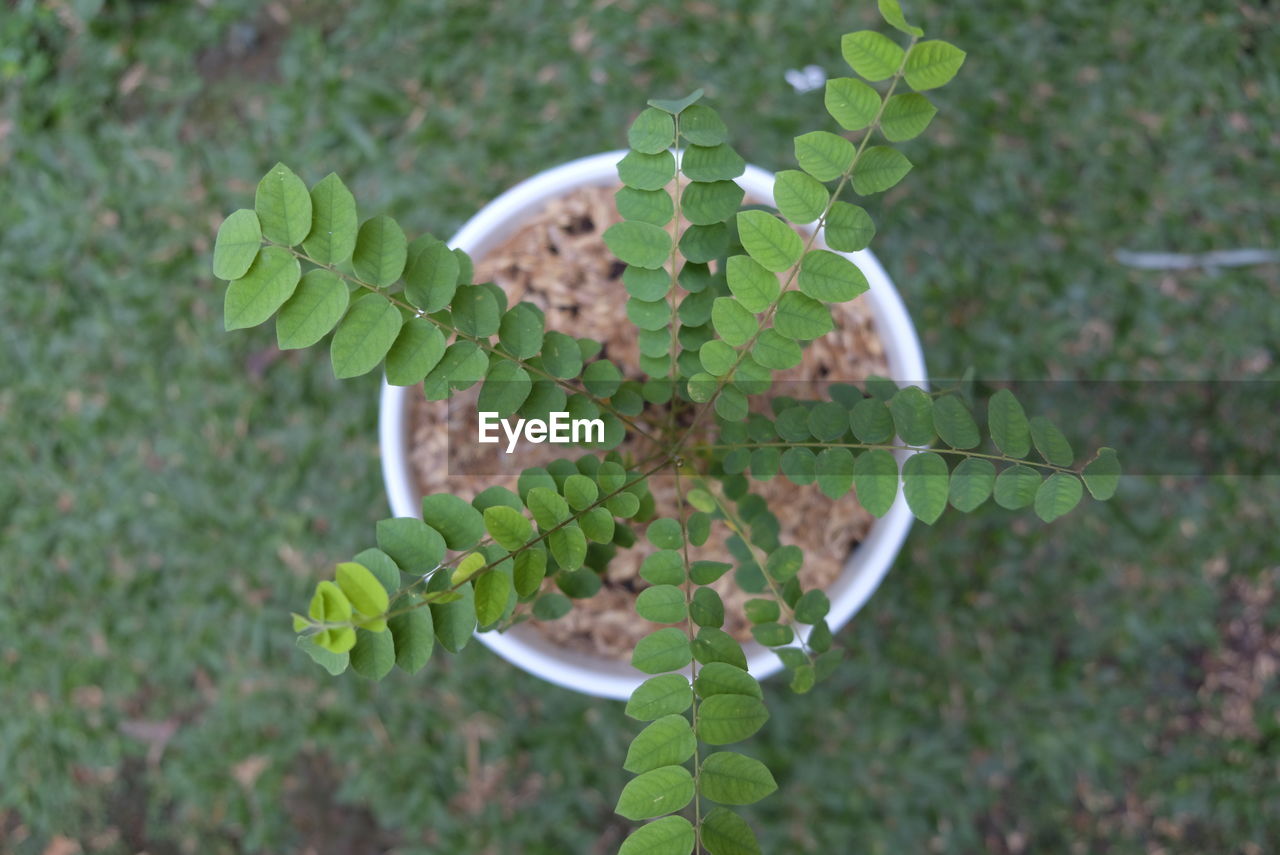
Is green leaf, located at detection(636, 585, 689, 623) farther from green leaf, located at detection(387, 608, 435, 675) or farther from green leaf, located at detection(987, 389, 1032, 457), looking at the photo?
green leaf, located at detection(987, 389, 1032, 457)

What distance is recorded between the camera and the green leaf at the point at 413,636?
71 centimetres

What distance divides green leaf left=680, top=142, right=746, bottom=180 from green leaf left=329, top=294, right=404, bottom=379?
30cm

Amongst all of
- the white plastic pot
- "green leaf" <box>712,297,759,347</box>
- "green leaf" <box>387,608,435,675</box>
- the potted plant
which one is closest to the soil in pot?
the white plastic pot

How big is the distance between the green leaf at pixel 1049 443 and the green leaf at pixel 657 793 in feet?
1.41

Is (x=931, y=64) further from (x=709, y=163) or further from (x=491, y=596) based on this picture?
(x=491, y=596)

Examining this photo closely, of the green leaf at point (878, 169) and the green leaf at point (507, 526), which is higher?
the green leaf at point (878, 169)

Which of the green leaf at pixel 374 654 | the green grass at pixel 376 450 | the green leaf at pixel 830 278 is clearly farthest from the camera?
the green grass at pixel 376 450

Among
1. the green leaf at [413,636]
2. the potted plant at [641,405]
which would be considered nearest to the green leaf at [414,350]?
the potted plant at [641,405]

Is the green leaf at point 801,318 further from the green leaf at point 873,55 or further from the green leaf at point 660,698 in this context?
the green leaf at point 660,698

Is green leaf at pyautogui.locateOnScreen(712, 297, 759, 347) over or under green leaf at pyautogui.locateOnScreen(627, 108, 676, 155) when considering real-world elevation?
under

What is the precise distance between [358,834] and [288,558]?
546 millimetres

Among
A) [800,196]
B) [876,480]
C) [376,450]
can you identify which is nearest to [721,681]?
[876,480]

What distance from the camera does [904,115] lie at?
31.0 inches

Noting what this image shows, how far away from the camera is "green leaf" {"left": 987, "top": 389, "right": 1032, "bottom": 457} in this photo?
783 millimetres
